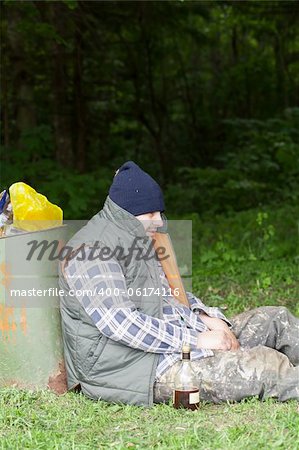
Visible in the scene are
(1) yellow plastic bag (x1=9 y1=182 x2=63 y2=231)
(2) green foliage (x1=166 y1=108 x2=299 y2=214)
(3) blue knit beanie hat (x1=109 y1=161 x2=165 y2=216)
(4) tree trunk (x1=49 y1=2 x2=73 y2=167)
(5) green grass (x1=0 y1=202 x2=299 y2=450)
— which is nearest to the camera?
(5) green grass (x1=0 y1=202 x2=299 y2=450)

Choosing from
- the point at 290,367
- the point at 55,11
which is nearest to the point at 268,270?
the point at 290,367

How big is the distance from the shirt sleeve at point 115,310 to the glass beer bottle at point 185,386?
0.27 ft

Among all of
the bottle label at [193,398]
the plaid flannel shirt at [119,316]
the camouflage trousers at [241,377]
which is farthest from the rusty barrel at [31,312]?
the bottle label at [193,398]

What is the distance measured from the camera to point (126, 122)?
17.5m

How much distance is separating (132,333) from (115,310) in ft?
0.47

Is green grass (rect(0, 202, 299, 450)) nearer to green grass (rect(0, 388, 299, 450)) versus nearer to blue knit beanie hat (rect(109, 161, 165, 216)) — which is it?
green grass (rect(0, 388, 299, 450))

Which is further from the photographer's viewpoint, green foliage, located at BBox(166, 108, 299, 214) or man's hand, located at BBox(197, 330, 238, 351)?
green foliage, located at BBox(166, 108, 299, 214)

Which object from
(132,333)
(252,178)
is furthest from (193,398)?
(252,178)

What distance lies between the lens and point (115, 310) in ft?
12.2

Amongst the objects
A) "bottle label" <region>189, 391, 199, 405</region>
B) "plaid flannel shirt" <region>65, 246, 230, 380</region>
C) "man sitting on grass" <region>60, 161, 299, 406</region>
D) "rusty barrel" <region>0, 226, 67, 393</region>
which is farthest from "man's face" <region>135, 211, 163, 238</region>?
"bottle label" <region>189, 391, 199, 405</region>

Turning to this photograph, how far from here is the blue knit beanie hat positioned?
3.90 m

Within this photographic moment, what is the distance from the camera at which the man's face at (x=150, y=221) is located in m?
3.93

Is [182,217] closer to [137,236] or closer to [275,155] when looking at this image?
[275,155]

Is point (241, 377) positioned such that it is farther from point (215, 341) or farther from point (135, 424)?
point (135, 424)
